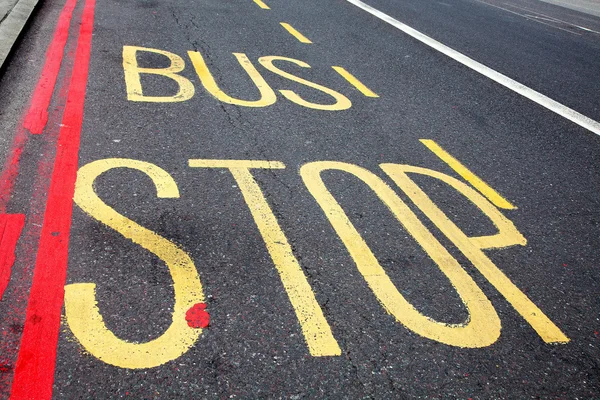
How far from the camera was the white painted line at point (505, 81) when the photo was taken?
658 cm

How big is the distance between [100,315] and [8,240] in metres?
0.87

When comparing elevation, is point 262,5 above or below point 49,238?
below

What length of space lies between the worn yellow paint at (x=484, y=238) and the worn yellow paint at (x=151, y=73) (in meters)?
2.19

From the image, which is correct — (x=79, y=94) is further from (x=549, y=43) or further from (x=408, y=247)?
(x=549, y=43)

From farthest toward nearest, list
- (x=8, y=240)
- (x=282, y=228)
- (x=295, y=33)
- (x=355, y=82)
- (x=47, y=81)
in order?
(x=295, y=33), (x=355, y=82), (x=47, y=81), (x=282, y=228), (x=8, y=240)

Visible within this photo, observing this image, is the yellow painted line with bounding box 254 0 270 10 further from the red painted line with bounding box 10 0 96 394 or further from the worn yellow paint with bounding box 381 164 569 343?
the worn yellow paint with bounding box 381 164 569 343

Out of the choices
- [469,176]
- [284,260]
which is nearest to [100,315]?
[284,260]

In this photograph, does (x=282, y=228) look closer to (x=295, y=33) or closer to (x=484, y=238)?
(x=484, y=238)

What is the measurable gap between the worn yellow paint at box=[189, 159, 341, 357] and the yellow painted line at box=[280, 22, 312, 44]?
14.2 feet

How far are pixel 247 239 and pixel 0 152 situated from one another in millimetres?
1971

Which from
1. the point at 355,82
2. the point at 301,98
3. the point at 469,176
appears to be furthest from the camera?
the point at 355,82

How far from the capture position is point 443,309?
3158mm

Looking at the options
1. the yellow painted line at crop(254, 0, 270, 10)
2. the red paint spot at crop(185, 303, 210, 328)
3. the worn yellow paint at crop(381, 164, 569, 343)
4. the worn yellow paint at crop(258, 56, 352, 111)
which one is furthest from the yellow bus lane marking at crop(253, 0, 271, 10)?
the red paint spot at crop(185, 303, 210, 328)

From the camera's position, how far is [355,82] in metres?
6.81
